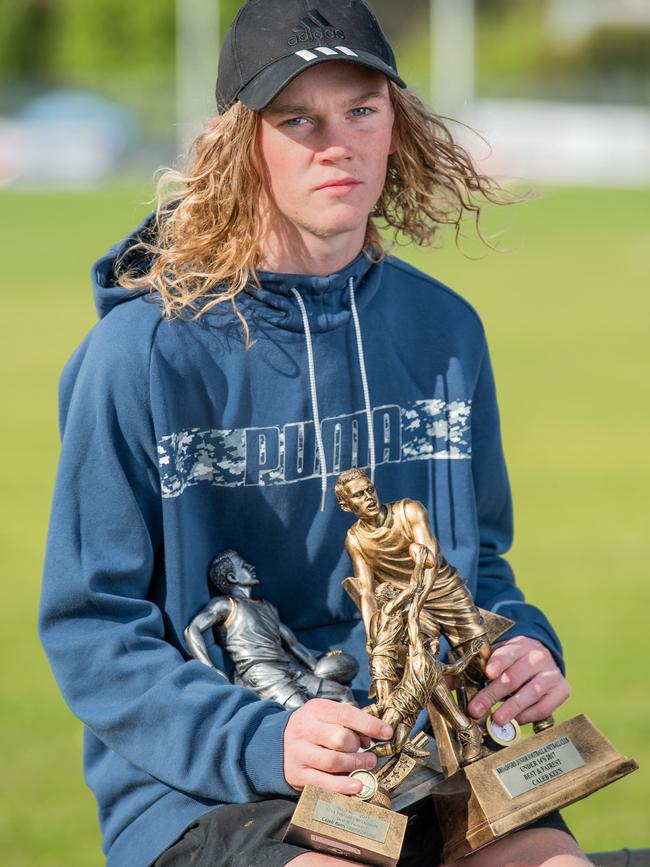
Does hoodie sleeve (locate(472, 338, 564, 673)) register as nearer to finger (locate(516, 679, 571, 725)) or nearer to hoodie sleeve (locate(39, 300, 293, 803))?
finger (locate(516, 679, 571, 725))

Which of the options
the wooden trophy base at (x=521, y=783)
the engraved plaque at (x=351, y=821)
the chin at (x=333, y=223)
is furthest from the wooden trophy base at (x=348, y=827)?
the chin at (x=333, y=223)

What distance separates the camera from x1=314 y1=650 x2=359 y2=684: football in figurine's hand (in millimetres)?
2969

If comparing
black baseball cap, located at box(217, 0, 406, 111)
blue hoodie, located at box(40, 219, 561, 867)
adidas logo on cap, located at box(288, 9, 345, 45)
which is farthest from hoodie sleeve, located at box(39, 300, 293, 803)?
adidas logo on cap, located at box(288, 9, 345, 45)

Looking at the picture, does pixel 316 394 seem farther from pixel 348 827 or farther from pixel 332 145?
pixel 348 827

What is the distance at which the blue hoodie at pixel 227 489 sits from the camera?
2748mm

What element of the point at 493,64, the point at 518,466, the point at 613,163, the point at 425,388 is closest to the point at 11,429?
the point at 518,466

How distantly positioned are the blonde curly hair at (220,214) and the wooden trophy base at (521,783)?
3.53 feet

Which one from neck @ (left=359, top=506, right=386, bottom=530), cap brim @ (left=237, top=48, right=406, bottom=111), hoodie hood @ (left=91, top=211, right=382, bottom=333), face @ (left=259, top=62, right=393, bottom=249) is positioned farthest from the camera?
hoodie hood @ (left=91, top=211, right=382, bottom=333)

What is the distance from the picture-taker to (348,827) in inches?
96.3

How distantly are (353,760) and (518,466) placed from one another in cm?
811

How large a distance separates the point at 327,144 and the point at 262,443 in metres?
0.64

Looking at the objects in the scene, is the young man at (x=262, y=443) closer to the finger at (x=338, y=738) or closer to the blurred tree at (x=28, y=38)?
the finger at (x=338, y=738)

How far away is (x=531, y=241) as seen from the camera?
26.1m

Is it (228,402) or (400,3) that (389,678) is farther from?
(400,3)
